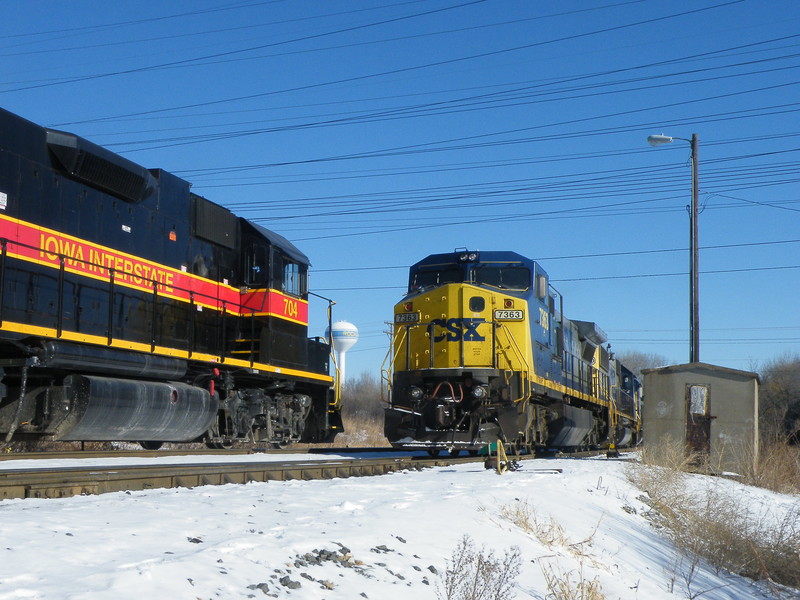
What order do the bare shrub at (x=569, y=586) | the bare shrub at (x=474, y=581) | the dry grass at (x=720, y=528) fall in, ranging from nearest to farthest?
the bare shrub at (x=474, y=581), the bare shrub at (x=569, y=586), the dry grass at (x=720, y=528)

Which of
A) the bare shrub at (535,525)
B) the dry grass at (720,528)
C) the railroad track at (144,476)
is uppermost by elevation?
the railroad track at (144,476)

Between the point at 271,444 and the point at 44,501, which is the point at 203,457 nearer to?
the point at 271,444

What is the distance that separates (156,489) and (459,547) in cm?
327

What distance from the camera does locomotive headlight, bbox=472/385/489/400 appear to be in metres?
13.7

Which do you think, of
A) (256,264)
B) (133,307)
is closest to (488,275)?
(256,264)

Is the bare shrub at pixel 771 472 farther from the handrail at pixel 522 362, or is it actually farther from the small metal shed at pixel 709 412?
the handrail at pixel 522 362

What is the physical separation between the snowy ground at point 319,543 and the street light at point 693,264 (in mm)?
10262

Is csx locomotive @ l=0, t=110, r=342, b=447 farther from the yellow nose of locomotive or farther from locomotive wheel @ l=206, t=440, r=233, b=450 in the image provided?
the yellow nose of locomotive

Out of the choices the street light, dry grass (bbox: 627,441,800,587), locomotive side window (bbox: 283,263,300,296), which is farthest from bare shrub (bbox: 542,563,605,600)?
the street light

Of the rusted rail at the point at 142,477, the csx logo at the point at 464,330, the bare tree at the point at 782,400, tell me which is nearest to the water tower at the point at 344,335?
the bare tree at the point at 782,400

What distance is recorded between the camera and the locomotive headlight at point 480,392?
1371 centimetres

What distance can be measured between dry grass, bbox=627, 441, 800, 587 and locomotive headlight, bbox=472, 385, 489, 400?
2541 millimetres

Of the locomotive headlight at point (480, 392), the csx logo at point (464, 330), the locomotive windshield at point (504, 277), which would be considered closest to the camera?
the locomotive headlight at point (480, 392)

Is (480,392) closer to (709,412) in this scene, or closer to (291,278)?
(291,278)
